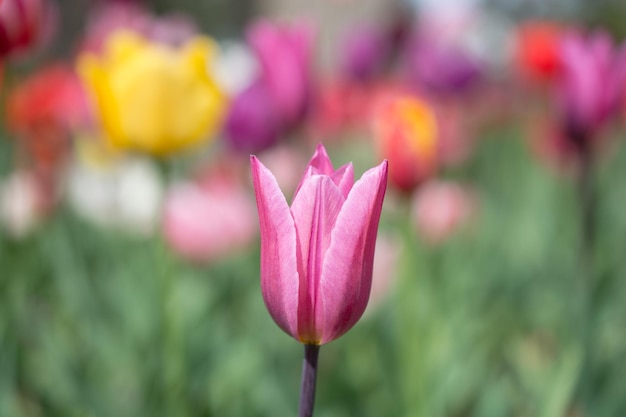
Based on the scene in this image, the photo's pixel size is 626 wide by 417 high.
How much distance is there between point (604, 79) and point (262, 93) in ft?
1.81

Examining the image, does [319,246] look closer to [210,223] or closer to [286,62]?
[286,62]

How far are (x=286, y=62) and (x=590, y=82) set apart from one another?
396 millimetres

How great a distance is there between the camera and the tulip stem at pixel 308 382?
1.36 ft

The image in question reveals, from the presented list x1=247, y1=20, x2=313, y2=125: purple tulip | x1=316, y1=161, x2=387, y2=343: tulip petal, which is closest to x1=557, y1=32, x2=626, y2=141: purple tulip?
x1=247, y1=20, x2=313, y2=125: purple tulip

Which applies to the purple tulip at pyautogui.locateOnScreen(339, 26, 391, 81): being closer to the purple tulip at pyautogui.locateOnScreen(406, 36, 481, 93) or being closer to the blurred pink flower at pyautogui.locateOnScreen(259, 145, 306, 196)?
the purple tulip at pyautogui.locateOnScreen(406, 36, 481, 93)

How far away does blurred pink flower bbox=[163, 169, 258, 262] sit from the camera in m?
1.55

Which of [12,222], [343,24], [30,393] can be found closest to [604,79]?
[30,393]

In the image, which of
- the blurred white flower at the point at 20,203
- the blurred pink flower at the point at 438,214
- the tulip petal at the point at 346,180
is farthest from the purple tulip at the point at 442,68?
the tulip petal at the point at 346,180

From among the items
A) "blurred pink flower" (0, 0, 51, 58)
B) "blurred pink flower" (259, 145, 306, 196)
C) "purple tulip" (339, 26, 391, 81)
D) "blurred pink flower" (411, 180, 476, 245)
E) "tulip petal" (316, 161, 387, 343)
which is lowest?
"tulip petal" (316, 161, 387, 343)

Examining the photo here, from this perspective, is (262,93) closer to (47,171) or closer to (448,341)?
(448,341)

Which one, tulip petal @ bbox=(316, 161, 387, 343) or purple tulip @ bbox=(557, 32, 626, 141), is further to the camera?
purple tulip @ bbox=(557, 32, 626, 141)

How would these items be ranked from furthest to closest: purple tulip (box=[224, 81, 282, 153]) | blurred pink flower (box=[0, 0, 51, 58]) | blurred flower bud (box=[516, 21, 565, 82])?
blurred flower bud (box=[516, 21, 565, 82]) → purple tulip (box=[224, 81, 282, 153]) → blurred pink flower (box=[0, 0, 51, 58])

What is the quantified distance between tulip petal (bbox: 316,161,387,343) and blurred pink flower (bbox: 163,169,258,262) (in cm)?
106

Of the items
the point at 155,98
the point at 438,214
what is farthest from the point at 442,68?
the point at 155,98
